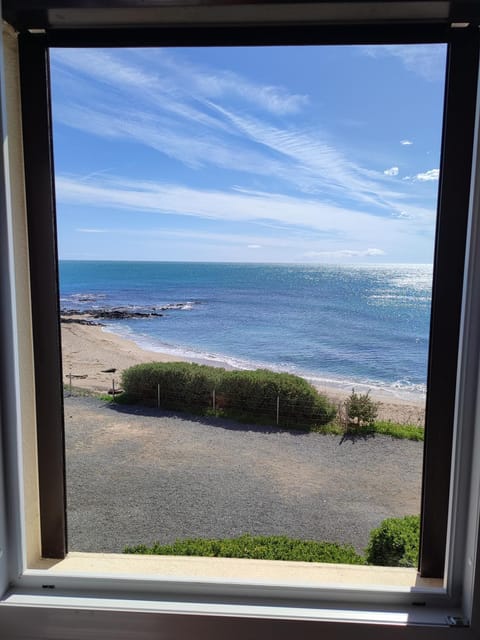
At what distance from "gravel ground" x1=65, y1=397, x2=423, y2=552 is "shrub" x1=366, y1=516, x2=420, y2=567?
0.04 metres

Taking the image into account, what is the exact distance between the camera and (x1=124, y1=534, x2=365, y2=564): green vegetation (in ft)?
3.17

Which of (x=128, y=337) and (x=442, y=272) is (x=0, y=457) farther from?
(x=128, y=337)

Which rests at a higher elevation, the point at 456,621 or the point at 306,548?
the point at 456,621

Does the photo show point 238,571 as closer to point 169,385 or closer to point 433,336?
point 433,336

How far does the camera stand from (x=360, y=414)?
1.61m

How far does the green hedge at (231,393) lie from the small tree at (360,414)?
89mm

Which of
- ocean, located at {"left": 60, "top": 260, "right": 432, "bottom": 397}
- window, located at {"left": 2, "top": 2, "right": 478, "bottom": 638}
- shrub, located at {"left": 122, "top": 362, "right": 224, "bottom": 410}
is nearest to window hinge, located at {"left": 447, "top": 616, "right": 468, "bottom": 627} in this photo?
window, located at {"left": 2, "top": 2, "right": 478, "bottom": 638}

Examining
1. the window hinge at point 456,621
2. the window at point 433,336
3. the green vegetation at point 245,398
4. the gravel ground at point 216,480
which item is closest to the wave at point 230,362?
the green vegetation at point 245,398

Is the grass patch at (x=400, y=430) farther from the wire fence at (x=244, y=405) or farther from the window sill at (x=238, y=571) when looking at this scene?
the window sill at (x=238, y=571)

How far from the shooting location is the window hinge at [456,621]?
2.14 feet

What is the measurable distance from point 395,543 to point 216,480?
676 millimetres

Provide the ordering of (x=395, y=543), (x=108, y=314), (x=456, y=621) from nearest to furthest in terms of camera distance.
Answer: (x=456, y=621)
(x=395, y=543)
(x=108, y=314)

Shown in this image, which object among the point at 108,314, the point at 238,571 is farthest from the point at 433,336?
the point at 108,314

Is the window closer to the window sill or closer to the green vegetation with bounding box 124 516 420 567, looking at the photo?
the window sill
